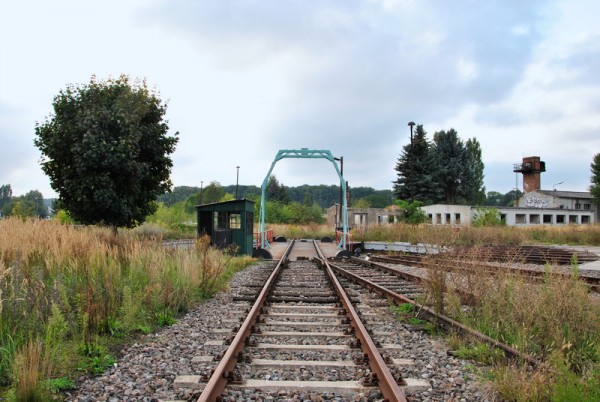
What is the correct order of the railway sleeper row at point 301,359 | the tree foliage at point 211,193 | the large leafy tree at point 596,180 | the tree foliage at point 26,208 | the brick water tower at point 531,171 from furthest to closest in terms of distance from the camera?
the tree foliage at point 211,193 < the brick water tower at point 531,171 < the large leafy tree at point 596,180 < the tree foliage at point 26,208 < the railway sleeper row at point 301,359

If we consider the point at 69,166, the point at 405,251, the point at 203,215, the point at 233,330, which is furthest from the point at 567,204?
the point at 233,330

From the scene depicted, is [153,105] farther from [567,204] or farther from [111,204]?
[567,204]

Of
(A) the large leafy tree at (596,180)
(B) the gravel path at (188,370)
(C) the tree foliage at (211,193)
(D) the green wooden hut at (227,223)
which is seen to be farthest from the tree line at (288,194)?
(B) the gravel path at (188,370)

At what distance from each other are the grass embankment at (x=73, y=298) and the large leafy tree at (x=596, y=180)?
66239 mm

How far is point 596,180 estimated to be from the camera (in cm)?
6456

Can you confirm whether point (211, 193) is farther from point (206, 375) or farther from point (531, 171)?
point (206, 375)

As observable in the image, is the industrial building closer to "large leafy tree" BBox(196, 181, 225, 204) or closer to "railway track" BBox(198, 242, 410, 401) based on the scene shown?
"large leafy tree" BBox(196, 181, 225, 204)

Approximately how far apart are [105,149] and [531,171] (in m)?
71.1

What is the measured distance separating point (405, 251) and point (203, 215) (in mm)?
9162

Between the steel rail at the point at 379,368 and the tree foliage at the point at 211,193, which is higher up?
the tree foliage at the point at 211,193

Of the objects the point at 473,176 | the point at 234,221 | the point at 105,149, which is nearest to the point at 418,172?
the point at 473,176

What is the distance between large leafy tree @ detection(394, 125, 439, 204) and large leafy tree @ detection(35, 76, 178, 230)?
50.0 meters

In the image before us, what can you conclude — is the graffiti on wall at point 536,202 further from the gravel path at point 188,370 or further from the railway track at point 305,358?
the gravel path at point 188,370

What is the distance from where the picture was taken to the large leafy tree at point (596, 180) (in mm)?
62625
